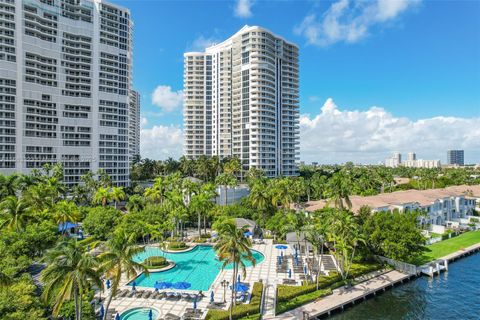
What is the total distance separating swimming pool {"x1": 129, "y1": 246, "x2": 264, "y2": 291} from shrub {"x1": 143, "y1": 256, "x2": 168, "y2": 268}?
1.66m

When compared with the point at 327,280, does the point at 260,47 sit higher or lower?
higher

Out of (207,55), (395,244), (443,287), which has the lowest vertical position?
(443,287)

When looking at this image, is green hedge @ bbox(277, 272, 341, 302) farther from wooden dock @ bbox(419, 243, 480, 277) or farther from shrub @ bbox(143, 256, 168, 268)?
shrub @ bbox(143, 256, 168, 268)

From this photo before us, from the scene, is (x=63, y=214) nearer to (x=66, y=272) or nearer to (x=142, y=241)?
(x=142, y=241)

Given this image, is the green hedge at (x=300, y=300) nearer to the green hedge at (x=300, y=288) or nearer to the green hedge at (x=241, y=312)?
the green hedge at (x=300, y=288)

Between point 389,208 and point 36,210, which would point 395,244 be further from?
point 36,210

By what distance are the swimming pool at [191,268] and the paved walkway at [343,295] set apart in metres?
12.3

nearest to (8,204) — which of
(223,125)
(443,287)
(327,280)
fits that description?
(327,280)

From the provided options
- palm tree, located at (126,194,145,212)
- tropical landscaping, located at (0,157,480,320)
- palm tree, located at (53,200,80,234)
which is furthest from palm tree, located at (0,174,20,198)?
palm tree, located at (126,194,145,212)

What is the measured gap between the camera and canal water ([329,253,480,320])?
3569cm

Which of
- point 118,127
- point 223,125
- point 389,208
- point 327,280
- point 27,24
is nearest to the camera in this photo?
point 327,280

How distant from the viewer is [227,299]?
35250 millimetres

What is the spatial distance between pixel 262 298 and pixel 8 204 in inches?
1496

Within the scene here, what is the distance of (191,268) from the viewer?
46.5 meters
